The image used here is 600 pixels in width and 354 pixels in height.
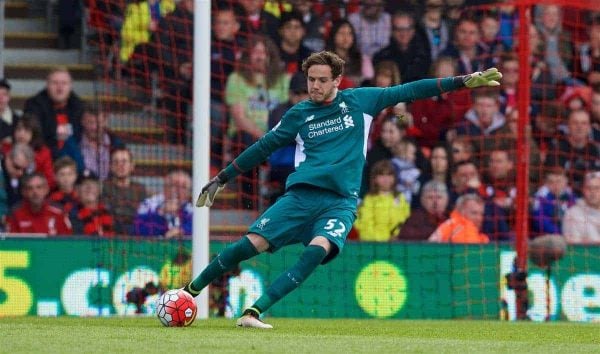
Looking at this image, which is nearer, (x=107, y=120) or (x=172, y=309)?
(x=172, y=309)

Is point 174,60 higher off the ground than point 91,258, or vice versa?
point 174,60

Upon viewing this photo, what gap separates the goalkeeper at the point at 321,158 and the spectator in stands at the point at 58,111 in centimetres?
547

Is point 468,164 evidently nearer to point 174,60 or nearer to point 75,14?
point 174,60

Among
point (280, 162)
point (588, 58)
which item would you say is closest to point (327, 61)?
point (280, 162)

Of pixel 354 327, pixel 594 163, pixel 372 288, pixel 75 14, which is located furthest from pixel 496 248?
pixel 75 14

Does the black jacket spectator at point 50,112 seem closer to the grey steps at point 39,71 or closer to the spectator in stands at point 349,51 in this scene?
the grey steps at point 39,71

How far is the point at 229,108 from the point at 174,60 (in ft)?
2.66

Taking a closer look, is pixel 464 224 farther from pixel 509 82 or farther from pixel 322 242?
pixel 322 242

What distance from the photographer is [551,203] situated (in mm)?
15484

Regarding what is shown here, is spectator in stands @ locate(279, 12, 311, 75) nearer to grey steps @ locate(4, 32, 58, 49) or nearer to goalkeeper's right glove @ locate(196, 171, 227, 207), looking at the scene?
grey steps @ locate(4, 32, 58, 49)

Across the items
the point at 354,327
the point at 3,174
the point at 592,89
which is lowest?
the point at 354,327

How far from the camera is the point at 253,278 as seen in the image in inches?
552

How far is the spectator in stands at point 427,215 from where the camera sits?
49.3ft

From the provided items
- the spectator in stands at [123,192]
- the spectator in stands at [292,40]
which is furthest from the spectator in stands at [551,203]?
the spectator in stands at [123,192]
